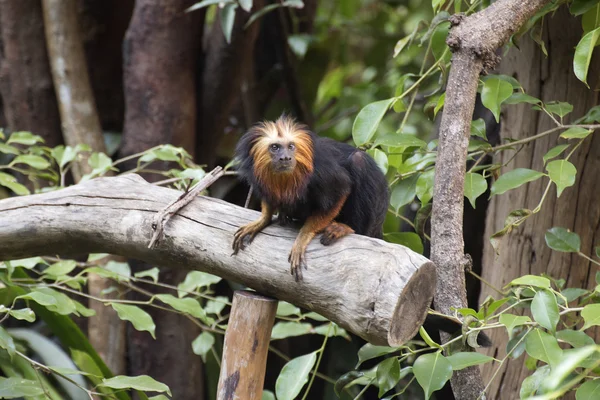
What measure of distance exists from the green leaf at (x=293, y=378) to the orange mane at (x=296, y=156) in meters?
0.47

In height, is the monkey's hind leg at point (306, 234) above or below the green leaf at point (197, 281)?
above

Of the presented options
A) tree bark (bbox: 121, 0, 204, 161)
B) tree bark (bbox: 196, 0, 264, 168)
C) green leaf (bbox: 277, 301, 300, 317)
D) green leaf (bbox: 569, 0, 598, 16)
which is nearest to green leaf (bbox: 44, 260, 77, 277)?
green leaf (bbox: 277, 301, 300, 317)

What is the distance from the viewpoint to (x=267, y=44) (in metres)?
4.50

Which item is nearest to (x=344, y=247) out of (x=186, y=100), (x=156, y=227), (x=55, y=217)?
(x=156, y=227)

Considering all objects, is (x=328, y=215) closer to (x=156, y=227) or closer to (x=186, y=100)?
(x=156, y=227)

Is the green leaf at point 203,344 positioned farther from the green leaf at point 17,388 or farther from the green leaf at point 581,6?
the green leaf at point 581,6

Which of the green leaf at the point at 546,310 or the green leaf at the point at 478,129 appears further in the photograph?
the green leaf at the point at 478,129

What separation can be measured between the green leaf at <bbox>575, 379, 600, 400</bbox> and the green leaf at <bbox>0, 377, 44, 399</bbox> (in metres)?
1.43

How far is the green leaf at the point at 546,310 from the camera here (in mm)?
1416

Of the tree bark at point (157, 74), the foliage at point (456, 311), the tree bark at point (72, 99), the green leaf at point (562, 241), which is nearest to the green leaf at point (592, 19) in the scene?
the foliage at point (456, 311)

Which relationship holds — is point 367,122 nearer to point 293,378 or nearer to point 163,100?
point 293,378

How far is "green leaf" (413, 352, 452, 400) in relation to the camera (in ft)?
5.05

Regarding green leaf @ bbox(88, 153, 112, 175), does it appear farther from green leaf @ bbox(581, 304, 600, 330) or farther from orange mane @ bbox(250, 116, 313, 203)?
green leaf @ bbox(581, 304, 600, 330)

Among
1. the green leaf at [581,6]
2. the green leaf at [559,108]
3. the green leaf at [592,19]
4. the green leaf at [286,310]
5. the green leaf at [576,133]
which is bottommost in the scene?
the green leaf at [286,310]
